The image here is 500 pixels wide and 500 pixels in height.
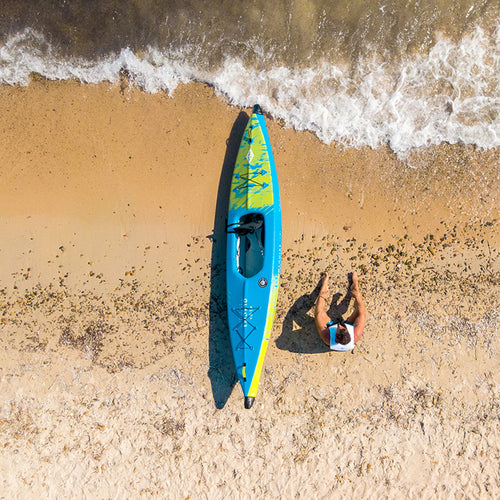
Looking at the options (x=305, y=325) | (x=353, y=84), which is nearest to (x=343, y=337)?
(x=305, y=325)

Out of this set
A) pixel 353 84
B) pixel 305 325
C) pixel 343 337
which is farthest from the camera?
pixel 353 84

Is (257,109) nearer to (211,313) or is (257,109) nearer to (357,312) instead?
(211,313)

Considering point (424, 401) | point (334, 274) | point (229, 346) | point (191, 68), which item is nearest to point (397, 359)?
point (424, 401)

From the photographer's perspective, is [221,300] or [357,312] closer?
[357,312]

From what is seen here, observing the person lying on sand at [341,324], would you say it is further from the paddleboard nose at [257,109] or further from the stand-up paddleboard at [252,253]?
the paddleboard nose at [257,109]

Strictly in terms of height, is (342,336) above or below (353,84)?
below
